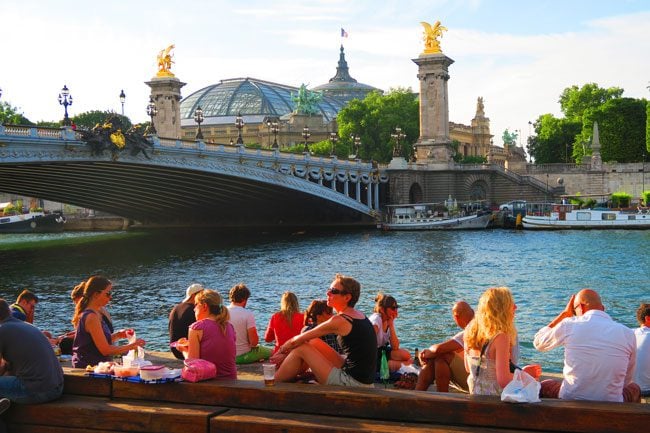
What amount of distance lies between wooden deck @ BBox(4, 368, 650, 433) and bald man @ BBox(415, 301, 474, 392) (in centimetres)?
198

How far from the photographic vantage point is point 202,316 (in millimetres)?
8008

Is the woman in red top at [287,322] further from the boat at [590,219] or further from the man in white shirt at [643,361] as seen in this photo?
the boat at [590,219]

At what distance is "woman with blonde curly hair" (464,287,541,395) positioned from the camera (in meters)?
6.96

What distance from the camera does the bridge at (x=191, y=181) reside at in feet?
124

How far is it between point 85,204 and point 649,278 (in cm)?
4033

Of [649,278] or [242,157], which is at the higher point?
[242,157]

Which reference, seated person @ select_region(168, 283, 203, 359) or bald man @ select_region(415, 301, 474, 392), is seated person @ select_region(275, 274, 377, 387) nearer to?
bald man @ select_region(415, 301, 474, 392)

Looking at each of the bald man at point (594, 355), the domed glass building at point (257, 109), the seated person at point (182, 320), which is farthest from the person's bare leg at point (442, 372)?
the domed glass building at point (257, 109)

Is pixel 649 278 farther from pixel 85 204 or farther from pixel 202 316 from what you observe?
pixel 85 204

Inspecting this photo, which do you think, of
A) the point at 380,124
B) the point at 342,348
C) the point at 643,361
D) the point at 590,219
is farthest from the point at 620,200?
the point at 342,348

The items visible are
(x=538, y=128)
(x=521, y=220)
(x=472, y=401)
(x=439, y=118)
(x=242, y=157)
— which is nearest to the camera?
(x=472, y=401)

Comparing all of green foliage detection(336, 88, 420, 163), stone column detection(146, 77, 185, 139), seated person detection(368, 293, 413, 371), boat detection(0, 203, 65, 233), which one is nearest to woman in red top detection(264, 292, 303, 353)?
seated person detection(368, 293, 413, 371)

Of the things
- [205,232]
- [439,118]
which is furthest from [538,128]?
[205,232]

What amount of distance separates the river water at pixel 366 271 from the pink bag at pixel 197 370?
959cm
